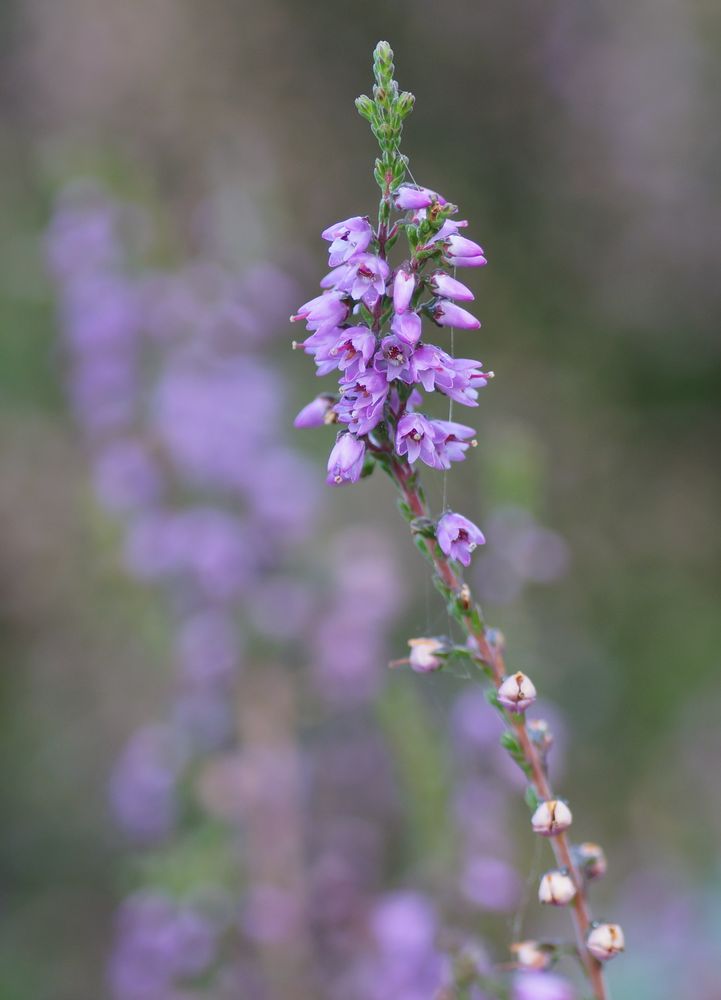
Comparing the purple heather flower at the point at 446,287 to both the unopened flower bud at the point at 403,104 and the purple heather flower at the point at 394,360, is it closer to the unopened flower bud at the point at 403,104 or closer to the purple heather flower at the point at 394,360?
the purple heather flower at the point at 394,360

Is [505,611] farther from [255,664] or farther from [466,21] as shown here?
[466,21]

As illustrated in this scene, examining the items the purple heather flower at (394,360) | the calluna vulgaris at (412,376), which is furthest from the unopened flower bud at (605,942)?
the purple heather flower at (394,360)

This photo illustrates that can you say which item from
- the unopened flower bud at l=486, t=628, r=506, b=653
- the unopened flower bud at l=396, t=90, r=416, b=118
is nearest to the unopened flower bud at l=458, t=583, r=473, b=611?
the unopened flower bud at l=486, t=628, r=506, b=653

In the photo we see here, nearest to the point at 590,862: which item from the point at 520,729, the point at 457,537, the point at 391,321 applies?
the point at 520,729

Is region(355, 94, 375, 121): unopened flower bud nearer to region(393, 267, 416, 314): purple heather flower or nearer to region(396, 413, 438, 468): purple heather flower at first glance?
region(393, 267, 416, 314): purple heather flower

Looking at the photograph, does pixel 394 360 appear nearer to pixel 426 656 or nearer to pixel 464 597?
pixel 464 597

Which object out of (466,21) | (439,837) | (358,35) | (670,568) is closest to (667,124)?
(466,21)
